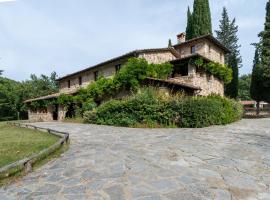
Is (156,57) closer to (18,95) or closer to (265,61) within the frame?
(265,61)

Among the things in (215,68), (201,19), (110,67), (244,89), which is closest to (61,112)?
(110,67)

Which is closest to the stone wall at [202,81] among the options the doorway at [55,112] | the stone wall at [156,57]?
the stone wall at [156,57]

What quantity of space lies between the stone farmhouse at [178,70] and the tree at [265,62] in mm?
4684

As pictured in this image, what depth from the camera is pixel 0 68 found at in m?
44.5

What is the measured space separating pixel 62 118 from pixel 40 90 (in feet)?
64.9

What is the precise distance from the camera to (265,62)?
27672 millimetres

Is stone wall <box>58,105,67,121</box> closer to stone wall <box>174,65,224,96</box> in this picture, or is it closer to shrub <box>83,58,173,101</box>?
shrub <box>83,58,173,101</box>

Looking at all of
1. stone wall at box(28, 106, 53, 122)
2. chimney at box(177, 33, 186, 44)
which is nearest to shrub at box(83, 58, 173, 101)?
chimney at box(177, 33, 186, 44)

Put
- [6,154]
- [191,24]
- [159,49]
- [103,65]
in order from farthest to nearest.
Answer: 1. [191,24]
2. [103,65]
3. [159,49]
4. [6,154]

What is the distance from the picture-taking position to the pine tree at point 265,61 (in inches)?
1079

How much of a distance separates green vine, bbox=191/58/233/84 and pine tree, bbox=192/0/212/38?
9.29 metres

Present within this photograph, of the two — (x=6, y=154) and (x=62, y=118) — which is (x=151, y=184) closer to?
(x=6, y=154)

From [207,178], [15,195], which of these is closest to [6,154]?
[15,195]

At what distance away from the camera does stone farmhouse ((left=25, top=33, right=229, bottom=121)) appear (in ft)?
65.2
